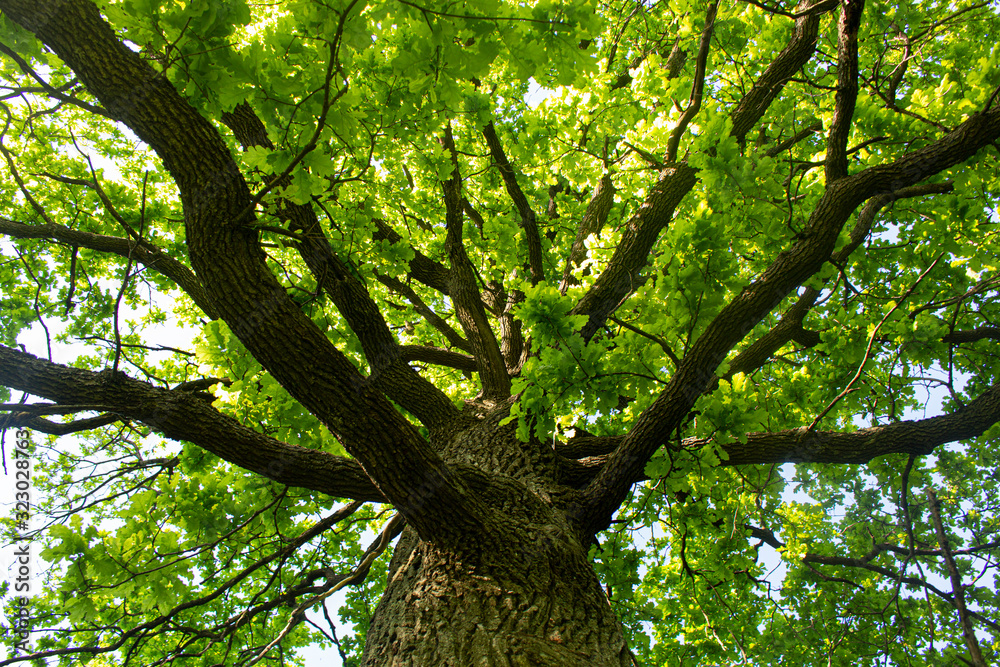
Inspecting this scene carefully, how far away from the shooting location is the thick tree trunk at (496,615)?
1772 mm

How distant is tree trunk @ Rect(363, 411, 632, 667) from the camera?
1.79 meters

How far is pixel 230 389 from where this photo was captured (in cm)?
316

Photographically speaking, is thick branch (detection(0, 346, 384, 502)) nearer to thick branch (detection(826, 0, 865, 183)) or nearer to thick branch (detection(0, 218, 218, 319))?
thick branch (detection(0, 218, 218, 319))

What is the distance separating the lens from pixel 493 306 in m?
5.74

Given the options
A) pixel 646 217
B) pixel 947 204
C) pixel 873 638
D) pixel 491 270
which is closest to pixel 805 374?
pixel 947 204

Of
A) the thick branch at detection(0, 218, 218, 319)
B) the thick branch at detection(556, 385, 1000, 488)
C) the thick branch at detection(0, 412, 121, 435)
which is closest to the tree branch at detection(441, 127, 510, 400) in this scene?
the thick branch at detection(556, 385, 1000, 488)

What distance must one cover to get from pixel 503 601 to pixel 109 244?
3681 millimetres

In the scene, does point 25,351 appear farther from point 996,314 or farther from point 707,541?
point 996,314

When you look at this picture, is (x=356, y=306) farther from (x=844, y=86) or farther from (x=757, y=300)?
(x=844, y=86)

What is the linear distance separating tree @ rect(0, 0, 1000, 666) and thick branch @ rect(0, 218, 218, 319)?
29 millimetres

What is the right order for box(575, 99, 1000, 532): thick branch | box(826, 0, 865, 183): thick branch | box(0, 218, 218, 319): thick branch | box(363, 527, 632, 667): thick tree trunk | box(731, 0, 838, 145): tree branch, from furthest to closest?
box(731, 0, 838, 145): tree branch, box(0, 218, 218, 319): thick branch, box(826, 0, 865, 183): thick branch, box(575, 99, 1000, 532): thick branch, box(363, 527, 632, 667): thick tree trunk

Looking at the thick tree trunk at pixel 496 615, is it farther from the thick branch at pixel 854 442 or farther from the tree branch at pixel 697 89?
the tree branch at pixel 697 89

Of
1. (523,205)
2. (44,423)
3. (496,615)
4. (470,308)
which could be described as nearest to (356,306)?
(470,308)

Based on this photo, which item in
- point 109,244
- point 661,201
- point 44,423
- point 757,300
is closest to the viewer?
point 44,423
